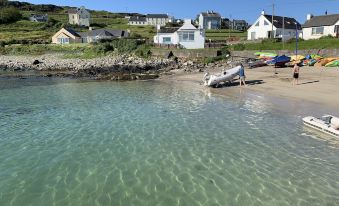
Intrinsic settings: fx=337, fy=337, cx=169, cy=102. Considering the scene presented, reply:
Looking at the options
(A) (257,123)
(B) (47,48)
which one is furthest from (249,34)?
(A) (257,123)

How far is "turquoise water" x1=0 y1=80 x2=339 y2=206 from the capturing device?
373 inches

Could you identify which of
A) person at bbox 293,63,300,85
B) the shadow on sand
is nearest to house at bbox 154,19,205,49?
the shadow on sand

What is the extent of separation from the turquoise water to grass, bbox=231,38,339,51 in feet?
81.1

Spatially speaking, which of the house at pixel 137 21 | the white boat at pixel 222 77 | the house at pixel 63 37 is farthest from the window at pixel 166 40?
the house at pixel 137 21

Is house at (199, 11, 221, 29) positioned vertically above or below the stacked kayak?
above

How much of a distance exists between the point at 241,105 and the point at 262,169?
34.1 feet

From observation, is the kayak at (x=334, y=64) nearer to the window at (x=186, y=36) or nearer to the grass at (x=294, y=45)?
the grass at (x=294, y=45)

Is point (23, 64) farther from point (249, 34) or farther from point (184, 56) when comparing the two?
point (249, 34)

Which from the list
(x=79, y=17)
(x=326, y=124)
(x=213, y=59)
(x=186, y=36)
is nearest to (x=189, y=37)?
(x=186, y=36)

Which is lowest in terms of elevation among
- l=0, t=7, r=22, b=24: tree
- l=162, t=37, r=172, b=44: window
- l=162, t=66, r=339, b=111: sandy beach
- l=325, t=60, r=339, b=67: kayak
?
l=162, t=66, r=339, b=111: sandy beach

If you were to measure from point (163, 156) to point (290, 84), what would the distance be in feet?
57.7

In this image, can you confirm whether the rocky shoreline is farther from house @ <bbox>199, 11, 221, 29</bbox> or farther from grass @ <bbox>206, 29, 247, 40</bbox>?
house @ <bbox>199, 11, 221, 29</bbox>

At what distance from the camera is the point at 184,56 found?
50688 mm

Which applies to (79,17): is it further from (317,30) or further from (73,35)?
(317,30)
